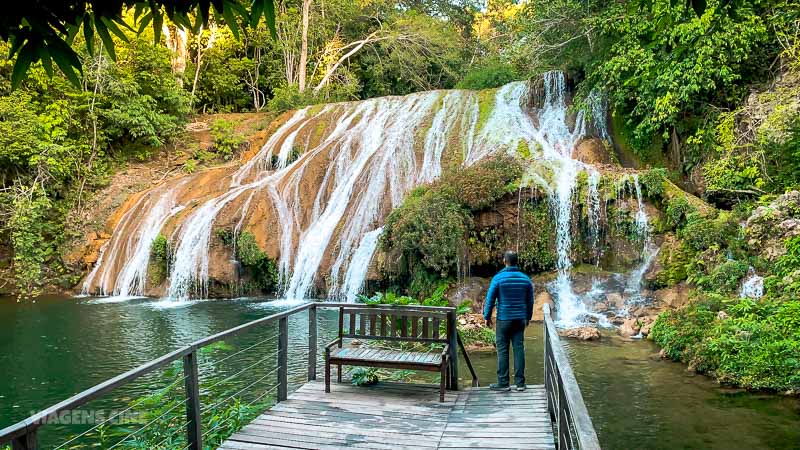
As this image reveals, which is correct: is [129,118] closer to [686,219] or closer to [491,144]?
[491,144]

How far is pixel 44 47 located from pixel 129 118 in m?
21.8

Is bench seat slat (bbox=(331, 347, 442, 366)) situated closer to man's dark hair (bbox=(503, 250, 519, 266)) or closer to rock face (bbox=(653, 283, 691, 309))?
man's dark hair (bbox=(503, 250, 519, 266))

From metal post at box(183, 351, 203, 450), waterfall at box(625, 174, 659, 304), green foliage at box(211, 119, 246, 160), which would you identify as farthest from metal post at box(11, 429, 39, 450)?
green foliage at box(211, 119, 246, 160)

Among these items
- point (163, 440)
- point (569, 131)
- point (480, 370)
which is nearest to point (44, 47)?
point (163, 440)

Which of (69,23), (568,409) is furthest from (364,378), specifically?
(69,23)

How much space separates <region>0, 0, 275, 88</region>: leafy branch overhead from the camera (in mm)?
2086

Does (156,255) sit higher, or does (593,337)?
(156,255)

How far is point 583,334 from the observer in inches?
423

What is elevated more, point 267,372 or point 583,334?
point 583,334

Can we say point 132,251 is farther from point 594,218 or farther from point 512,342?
point 512,342

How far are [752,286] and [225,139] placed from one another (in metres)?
20.0

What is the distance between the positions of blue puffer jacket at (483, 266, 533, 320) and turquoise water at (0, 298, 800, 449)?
1.92 meters

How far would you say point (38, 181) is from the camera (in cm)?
1912

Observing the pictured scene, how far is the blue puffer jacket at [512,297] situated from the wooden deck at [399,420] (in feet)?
2.74
